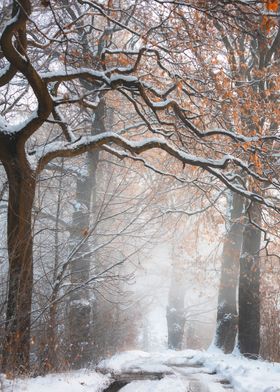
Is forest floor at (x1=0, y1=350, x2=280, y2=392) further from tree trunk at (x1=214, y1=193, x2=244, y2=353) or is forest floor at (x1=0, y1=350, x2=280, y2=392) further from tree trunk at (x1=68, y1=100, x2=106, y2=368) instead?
tree trunk at (x1=214, y1=193, x2=244, y2=353)

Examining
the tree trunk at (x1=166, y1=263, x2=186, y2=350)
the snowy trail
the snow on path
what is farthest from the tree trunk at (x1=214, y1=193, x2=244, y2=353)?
the tree trunk at (x1=166, y1=263, x2=186, y2=350)

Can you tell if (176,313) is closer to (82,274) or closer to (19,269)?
(82,274)

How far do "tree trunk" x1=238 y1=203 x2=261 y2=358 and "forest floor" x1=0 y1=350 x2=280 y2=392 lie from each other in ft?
2.92

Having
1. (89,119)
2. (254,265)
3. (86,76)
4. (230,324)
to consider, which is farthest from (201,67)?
(230,324)

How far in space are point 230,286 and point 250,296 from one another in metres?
2.38

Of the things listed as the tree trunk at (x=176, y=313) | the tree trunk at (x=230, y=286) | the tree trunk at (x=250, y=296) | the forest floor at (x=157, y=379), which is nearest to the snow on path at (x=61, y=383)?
the forest floor at (x=157, y=379)

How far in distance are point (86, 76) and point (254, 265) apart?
7353mm

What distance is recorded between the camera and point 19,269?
6992 mm

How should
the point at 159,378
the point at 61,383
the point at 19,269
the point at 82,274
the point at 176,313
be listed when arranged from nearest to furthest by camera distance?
the point at 61,383 → the point at 19,269 → the point at 159,378 → the point at 82,274 → the point at 176,313

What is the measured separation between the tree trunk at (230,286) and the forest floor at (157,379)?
121 inches

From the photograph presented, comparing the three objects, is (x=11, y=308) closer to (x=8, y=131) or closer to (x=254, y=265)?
(x=8, y=131)

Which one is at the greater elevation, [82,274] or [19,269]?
[82,274]

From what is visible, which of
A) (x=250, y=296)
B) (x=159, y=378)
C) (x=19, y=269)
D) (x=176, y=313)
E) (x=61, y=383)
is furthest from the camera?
(x=176, y=313)

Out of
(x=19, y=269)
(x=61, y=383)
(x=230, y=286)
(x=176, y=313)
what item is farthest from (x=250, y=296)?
(x=176, y=313)
